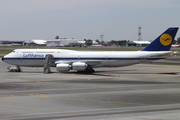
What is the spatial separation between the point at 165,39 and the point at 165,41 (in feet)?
1.24

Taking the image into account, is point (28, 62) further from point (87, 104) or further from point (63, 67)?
point (87, 104)

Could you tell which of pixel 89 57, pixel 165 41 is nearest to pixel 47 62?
pixel 89 57

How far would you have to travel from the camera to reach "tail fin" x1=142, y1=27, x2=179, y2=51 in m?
51.0

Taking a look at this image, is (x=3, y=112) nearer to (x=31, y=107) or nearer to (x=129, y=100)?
(x=31, y=107)

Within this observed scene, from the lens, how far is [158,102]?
2361 cm

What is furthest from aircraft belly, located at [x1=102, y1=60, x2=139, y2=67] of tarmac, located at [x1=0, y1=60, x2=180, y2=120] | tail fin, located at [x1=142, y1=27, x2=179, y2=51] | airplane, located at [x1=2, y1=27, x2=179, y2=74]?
tarmac, located at [x1=0, y1=60, x2=180, y2=120]

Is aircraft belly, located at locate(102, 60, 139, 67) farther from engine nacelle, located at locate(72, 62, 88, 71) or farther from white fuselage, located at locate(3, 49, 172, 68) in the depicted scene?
engine nacelle, located at locate(72, 62, 88, 71)

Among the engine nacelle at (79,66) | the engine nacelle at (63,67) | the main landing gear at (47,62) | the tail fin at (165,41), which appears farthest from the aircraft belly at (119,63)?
the main landing gear at (47,62)

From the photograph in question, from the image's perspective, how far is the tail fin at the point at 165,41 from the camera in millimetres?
51000

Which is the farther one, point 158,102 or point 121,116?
point 158,102

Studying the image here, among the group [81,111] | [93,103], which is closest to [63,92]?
[93,103]

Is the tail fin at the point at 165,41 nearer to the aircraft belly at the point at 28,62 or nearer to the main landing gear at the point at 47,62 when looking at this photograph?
the main landing gear at the point at 47,62

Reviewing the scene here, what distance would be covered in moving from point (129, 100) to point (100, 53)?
91.1ft

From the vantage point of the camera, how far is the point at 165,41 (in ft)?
168
